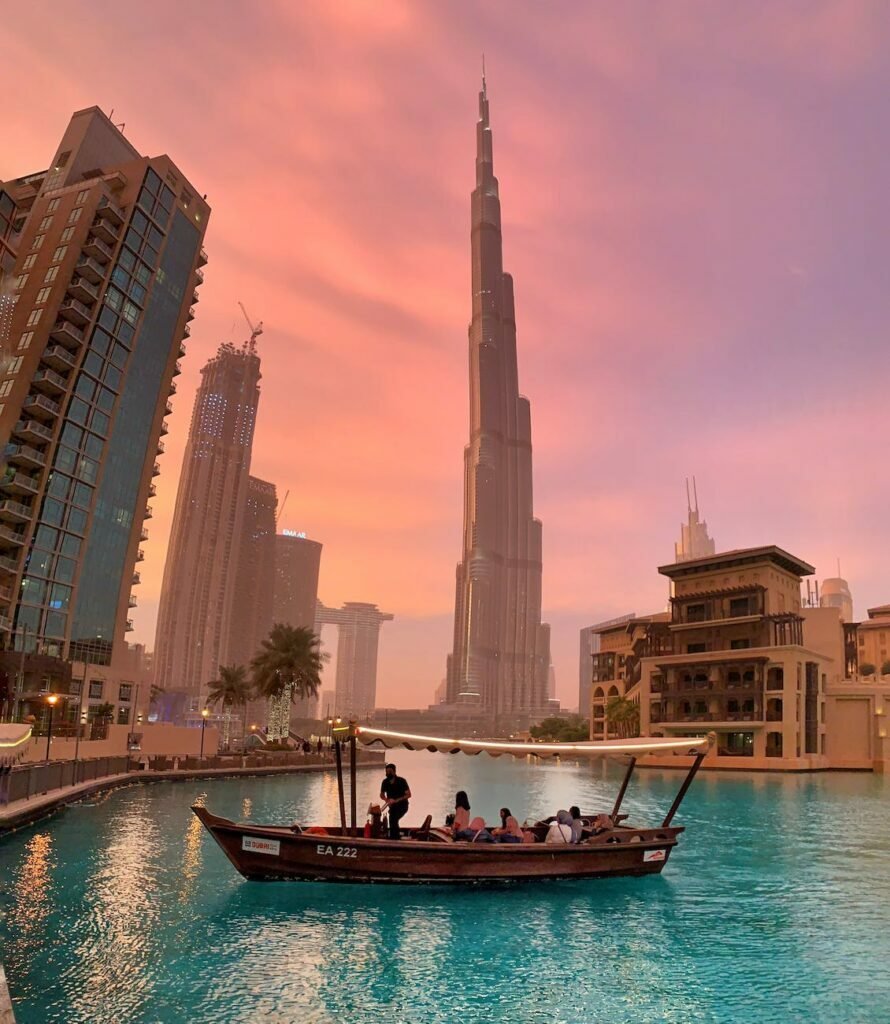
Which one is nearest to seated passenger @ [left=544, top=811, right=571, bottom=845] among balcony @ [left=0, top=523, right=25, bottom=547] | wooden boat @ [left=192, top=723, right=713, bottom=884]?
wooden boat @ [left=192, top=723, right=713, bottom=884]

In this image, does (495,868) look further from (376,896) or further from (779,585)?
(779,585)

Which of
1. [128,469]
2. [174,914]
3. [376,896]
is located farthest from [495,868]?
[128,469]

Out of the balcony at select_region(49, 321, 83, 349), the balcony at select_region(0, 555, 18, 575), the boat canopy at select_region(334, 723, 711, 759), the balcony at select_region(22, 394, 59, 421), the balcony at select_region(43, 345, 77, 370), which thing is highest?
the balcony at select_region(49, 321, 83, 349)

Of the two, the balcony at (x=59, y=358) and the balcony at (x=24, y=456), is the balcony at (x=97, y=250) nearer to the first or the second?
the balcony at (x=59, y=358)

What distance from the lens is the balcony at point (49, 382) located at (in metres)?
80.6

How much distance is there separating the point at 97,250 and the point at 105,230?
3025mm

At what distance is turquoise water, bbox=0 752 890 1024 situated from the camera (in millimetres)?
13216

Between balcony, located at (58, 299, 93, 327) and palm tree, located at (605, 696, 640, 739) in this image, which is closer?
balcony, located at (58, 299, 93, 327)

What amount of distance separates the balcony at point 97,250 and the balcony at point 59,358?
1060 cm

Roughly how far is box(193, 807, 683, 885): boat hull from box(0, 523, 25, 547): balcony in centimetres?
6601

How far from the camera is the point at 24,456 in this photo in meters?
78.2

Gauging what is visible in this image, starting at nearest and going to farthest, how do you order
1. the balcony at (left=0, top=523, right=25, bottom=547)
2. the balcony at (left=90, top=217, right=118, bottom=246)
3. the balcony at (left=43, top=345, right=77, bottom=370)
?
the balcony at (left=0, top=523, right=25, bottom=547)
the balcony at (left=43, top=345, right=77, bottom=370)
the balcony at (left=90, top=217, right=118, bottom=246)

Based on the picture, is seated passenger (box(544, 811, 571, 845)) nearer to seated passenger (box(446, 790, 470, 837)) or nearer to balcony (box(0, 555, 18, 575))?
seated passenger (box(446, 790, 470, 837))

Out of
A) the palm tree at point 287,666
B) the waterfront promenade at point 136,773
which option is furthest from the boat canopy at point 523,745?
the palm tree at point 287,666
